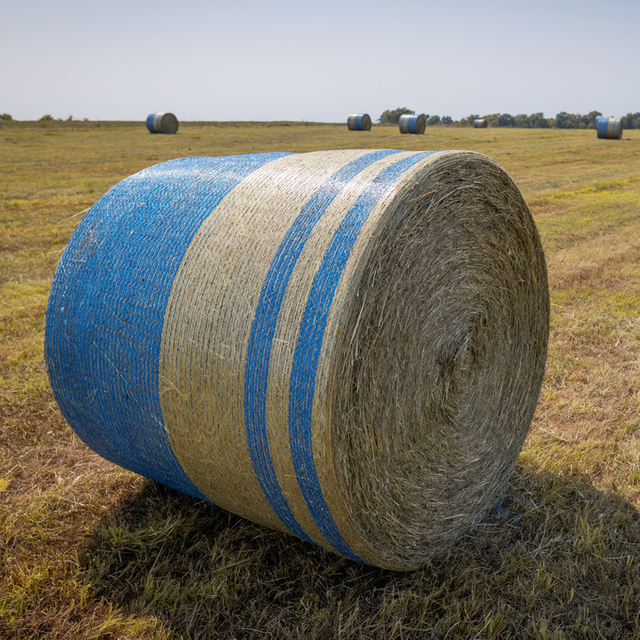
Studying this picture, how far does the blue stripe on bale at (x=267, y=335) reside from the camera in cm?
233

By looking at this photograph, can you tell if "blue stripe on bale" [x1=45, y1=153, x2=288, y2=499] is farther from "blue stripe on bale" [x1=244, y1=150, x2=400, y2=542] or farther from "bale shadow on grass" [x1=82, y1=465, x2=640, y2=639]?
"blue stripe on bale" [x1=244, y1=150, x2=400, y2=542]

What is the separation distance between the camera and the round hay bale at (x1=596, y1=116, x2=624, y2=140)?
3081 centimetres

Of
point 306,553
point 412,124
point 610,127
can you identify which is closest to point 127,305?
point 306,553

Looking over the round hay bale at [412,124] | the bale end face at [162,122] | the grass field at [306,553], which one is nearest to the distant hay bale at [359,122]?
the round hay bale at [412,124]

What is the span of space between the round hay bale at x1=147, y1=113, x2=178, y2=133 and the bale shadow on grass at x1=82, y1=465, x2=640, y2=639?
3141cm

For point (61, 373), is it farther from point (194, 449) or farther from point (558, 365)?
point (558, 365)

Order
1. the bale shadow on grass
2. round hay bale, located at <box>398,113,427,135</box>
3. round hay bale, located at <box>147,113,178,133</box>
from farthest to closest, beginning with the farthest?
round hay bale, located at <box>398,113,427,135</box> < round hay bale, located at <box>147,113,178,133</box> < the bale shadow on grass

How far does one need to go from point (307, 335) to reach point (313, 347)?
2.1 inches

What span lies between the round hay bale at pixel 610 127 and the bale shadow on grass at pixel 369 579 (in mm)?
32354

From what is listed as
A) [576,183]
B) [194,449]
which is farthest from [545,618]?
[576,183]

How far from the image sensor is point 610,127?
1214 inches

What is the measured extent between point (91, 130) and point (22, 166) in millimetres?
18546

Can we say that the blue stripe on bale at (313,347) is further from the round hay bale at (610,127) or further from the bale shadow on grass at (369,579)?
the round hay bale at (610,127)

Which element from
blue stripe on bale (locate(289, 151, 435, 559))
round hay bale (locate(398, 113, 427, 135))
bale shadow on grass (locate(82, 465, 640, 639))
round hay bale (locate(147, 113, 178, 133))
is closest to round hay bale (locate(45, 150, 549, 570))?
blue stripe on bale (locate(289, 151, 435, 559))
